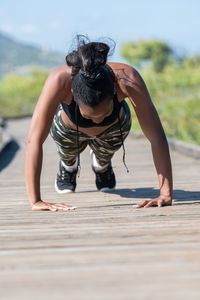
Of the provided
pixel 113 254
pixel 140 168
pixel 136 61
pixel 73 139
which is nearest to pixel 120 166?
pixel 140 168

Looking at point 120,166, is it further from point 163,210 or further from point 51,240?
point 51,240

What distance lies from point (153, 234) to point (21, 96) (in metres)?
72.0

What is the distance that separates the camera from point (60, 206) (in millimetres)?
3508

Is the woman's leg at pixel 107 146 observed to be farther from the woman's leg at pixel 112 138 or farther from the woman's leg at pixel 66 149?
the woman's leg at pixel 66 149

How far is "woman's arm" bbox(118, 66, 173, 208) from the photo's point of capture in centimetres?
356

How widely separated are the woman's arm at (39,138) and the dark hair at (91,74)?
0.52 ft

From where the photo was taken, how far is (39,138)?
11.6 feet

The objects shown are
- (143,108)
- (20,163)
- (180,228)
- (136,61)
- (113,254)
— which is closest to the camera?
(113,254)

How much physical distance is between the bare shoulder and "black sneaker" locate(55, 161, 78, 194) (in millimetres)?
1495

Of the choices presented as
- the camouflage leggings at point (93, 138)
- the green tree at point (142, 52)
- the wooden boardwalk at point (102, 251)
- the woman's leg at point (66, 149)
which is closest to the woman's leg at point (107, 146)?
the camouflage leggings at point (93, 138)

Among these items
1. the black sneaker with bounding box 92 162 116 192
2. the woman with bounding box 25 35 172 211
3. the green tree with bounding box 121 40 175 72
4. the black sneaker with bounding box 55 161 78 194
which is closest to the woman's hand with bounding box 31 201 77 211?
the woman with bounding box 25 35 172 211

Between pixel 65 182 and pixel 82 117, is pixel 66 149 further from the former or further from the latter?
pixel 82 117

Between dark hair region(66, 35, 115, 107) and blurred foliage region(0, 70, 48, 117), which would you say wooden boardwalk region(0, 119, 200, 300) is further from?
blurred foliage region(0, 70, 48, 117)

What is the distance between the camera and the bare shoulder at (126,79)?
3.54 meters
